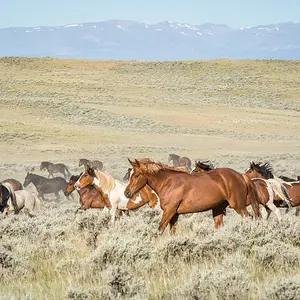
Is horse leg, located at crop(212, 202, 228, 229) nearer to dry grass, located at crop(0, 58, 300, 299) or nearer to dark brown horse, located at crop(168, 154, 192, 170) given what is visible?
dry grass, located at crop(0, 58, 300, 299)

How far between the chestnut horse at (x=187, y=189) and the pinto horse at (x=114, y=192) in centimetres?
268

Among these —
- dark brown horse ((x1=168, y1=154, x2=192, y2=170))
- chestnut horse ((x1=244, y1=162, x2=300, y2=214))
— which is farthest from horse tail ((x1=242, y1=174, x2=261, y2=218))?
dark brown horse ((x1=168, y1=154, x2=192, y2=170))

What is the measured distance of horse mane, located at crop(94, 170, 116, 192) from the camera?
14109 mm

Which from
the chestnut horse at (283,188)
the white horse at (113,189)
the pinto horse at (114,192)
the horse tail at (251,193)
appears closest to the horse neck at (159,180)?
the horse tail at (251,193)

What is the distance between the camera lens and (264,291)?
6035 millimetres

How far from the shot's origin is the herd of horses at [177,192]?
10312 millimetres

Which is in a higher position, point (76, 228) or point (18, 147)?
point (76, 228)

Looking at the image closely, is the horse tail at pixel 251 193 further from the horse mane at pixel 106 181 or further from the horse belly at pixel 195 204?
the horse mane at pixel 106 181

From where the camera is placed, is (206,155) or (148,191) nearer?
(148,191)

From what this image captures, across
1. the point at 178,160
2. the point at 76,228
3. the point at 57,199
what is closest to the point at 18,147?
the point at 178,160

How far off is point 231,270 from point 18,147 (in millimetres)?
37334

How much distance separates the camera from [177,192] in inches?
405

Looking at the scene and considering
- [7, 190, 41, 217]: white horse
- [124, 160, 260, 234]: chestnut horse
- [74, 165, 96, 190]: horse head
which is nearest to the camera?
[124, 160, 260, 234]: chestnut horse

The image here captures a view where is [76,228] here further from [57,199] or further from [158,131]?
[158,131]
